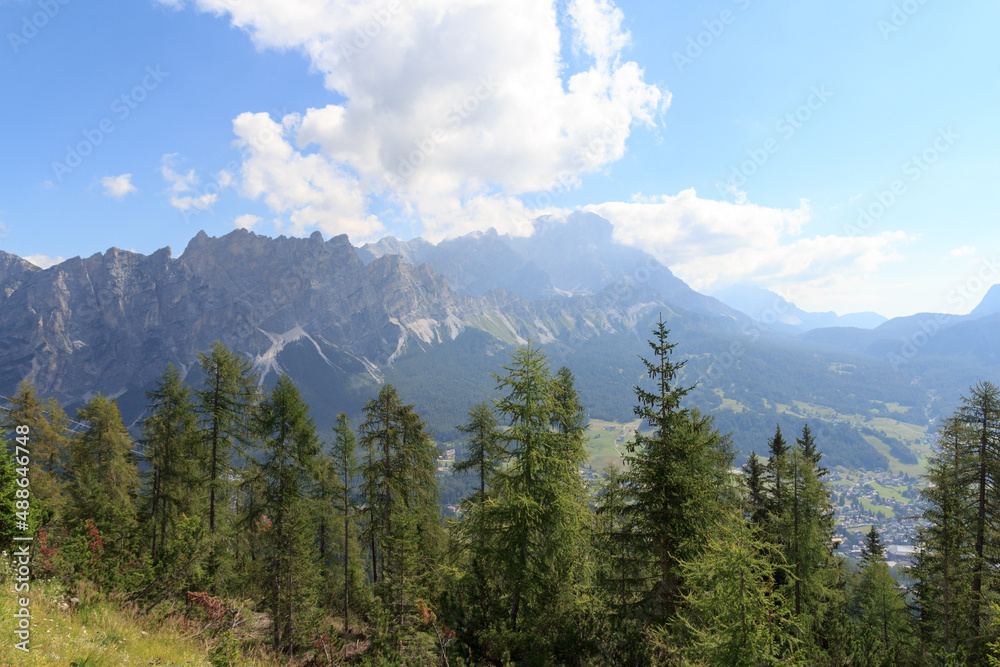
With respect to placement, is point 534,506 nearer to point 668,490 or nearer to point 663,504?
point 663,504

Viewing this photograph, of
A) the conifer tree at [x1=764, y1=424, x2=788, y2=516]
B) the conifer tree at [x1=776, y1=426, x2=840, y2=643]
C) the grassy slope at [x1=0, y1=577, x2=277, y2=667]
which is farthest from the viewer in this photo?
the conifer tree at [x1=764, y1=424, x2=788, y2=516]

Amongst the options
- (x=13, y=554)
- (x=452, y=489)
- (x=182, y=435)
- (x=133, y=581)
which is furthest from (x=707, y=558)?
(x=452, y=489)

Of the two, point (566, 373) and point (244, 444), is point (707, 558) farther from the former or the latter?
point (244, 444)

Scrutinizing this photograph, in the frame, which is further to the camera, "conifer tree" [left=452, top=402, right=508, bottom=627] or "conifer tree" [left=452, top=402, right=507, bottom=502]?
"conifer tree" [left=452, top=402, right=507, bottom=502]

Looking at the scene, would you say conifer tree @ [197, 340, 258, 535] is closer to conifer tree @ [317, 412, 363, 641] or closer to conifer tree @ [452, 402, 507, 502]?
conifer tree @ [317, 412, 363, 641]

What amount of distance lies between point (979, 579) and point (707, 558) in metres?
20.5

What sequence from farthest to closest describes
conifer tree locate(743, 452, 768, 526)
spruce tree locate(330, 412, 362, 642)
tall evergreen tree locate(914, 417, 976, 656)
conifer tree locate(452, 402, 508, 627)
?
conifer tree locate(743, 452, 768, 526)
spruce tree locate(330, 412, 362, 642)
tall evergreen tree locate(914, 417, 976, 656)
conifer tree locate(452, 402, 508, 627)

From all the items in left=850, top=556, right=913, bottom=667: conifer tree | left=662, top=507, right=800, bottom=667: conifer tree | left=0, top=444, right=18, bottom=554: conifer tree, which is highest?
left=0, top=444, right=18, bottom=554: conifer tree

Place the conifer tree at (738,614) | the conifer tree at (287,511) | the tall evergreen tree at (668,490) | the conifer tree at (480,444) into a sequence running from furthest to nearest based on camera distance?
the conifer tree at (480,444) < the conifer tree at (287,511) < the tall evergreen tree at (668,490) < the conifer tree at (738,614)

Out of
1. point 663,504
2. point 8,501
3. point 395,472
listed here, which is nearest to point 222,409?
point 395,472

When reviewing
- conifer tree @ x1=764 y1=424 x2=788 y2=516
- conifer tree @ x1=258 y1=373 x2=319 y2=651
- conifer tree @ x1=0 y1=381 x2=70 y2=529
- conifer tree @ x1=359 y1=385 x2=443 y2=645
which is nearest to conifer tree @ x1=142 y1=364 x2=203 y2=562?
conifer tree @ x1=0 y1=381 x2=70 y2=529

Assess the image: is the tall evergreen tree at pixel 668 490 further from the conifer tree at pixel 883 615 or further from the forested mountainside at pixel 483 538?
the conifer tree at pixel 883 615

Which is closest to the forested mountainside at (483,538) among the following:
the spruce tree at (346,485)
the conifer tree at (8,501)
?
the conifer tree at (8,501)

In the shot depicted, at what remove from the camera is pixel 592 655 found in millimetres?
13711
